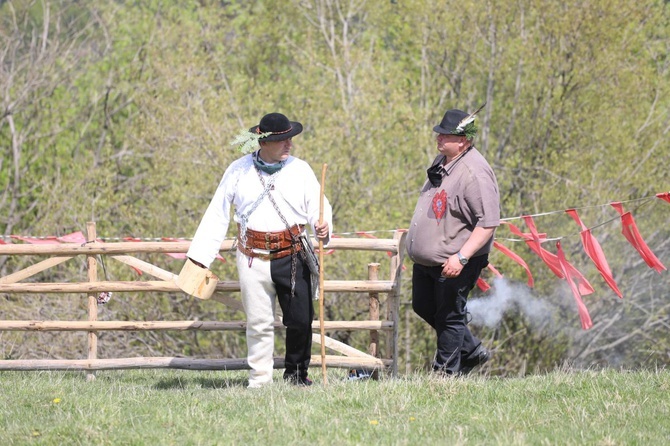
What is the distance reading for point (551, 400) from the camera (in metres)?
6.28

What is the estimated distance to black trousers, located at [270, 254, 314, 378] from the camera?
7.12 metres

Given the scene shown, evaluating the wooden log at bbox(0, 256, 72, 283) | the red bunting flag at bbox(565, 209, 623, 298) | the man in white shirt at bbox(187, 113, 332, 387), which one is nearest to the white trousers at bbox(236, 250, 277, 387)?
the man in white shirt at bbox(187, 113, 332, 387)

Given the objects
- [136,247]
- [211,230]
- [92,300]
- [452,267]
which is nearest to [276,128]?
[211,230]

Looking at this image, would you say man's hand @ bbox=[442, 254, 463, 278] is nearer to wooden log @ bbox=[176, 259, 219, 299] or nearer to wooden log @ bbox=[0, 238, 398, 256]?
wooden log @ bbox=[0, 238, 398, 256]

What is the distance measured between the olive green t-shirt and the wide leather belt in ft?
2.74

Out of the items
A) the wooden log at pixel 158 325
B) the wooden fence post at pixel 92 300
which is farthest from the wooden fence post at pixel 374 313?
the wooden fence post at pixel 92 300

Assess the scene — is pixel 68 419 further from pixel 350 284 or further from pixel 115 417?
pixel 350 284

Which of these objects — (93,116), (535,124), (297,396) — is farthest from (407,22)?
(297,396)

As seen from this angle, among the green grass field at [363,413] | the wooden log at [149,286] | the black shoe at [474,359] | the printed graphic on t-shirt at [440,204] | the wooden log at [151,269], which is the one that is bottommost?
the black shoe at [474,359]

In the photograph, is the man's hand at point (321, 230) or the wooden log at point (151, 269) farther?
the wooden log at point (151, 269)

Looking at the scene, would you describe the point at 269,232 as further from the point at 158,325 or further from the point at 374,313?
the point at 158,325

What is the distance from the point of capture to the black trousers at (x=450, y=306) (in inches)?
283

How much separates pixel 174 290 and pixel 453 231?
95.9 inches

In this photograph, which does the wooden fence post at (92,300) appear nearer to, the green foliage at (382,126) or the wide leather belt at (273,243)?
the wide leather belt at (273,243)
